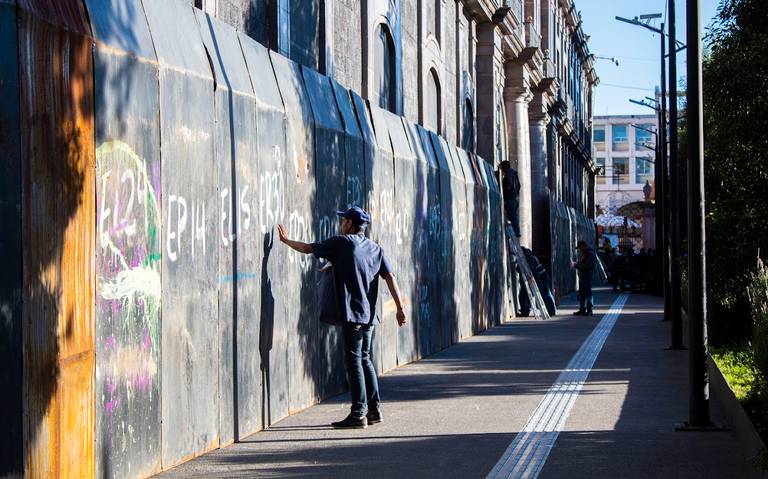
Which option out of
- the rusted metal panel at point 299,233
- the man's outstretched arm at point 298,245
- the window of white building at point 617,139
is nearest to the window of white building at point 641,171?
the window of white building at point 617,139

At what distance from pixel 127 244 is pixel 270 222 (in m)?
3.08

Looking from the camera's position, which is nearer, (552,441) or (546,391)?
(552,441)

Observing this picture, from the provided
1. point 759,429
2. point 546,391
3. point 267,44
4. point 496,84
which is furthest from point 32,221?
point 496,84

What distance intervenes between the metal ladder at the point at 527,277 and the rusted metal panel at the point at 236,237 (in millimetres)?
19785

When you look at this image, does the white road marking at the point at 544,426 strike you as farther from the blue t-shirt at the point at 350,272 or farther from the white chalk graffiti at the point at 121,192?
the white chalk graffiti at the point at 121,192

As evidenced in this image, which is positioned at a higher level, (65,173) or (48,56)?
(48,56)

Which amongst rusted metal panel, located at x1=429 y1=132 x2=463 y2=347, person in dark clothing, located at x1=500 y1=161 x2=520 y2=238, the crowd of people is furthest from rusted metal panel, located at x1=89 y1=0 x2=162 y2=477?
the crowd of people

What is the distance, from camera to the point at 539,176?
43.3 metres

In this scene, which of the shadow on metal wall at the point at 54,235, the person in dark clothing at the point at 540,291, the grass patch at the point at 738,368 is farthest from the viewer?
the person in dark clothing at the point at 540,291

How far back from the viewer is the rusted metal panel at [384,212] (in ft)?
49.5

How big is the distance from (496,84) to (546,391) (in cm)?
2072

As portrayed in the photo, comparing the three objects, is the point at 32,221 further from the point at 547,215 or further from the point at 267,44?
the point at 547,215

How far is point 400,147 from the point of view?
55.3 feet

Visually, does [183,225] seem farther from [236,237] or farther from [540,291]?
[540,291]
